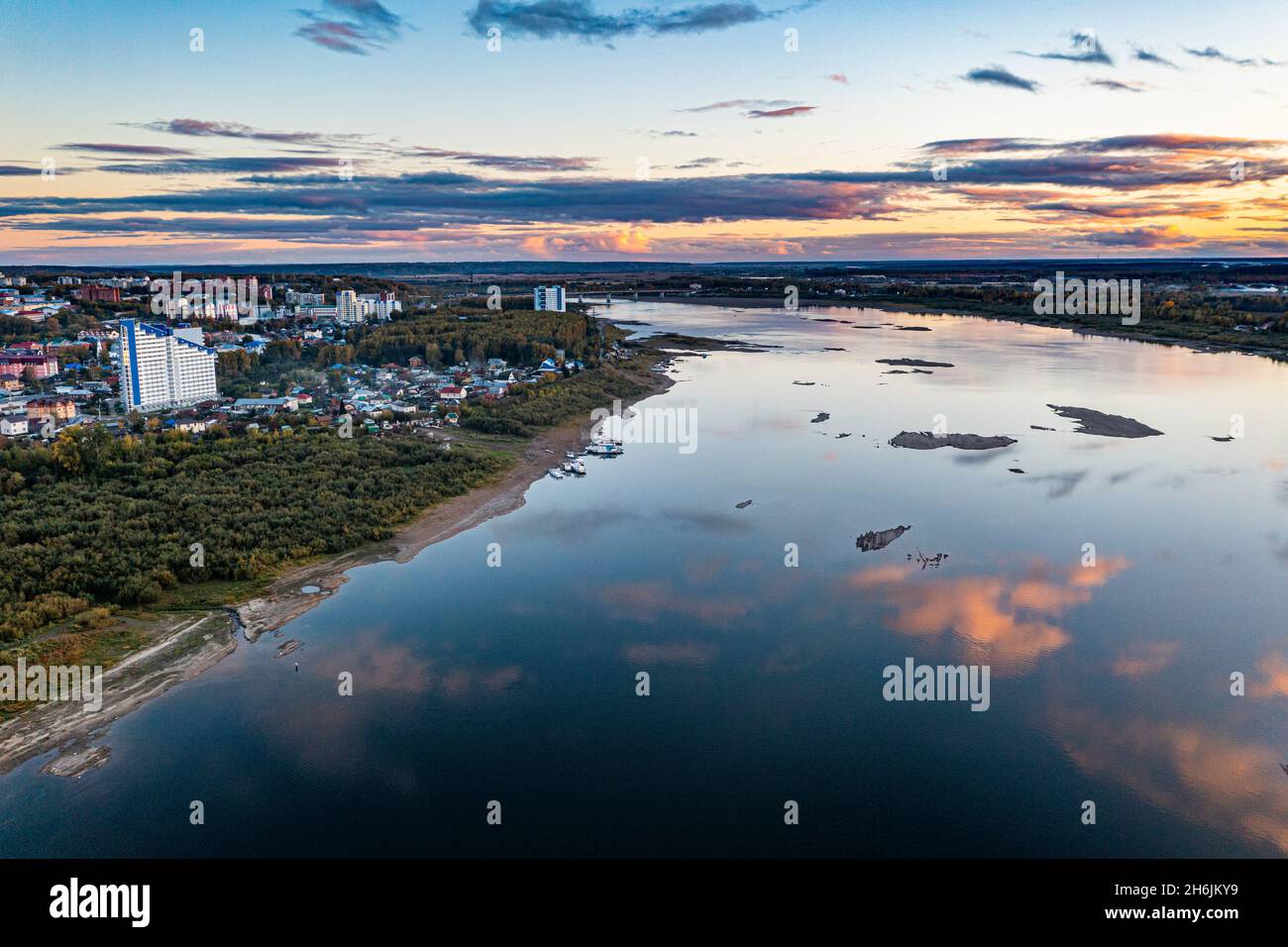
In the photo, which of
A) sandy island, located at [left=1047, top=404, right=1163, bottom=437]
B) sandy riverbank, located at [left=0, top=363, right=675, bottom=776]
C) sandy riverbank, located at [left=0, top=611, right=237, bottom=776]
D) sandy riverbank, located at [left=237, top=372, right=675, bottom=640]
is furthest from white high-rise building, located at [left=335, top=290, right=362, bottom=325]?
sandy riverbank, located at [left=0, top=611, right=237, bottom=776]

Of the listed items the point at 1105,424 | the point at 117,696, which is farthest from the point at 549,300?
the point at 117,696

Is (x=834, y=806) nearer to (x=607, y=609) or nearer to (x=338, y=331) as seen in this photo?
(x=607, y=609)

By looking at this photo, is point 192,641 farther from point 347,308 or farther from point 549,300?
point 549,300

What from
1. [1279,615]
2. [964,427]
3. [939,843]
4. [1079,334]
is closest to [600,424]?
[964,427]

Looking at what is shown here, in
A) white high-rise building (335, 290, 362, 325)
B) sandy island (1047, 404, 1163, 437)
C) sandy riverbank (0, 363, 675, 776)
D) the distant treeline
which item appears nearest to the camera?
sandy riverbank (0, 363, 675, 776)

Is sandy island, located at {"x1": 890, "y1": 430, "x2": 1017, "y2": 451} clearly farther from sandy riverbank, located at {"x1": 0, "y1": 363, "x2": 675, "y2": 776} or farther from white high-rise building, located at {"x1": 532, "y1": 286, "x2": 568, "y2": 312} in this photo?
white high-rise building, located at {"x1": 532, "y1": 286, "x2": 568, "y2": 312}

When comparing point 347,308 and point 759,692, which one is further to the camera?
point 347,308

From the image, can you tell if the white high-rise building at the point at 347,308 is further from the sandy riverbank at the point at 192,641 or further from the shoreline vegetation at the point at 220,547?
the sandy riverbank at the point at 192,641
